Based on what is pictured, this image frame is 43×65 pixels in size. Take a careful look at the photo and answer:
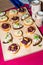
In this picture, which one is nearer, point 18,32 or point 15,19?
point 18,32

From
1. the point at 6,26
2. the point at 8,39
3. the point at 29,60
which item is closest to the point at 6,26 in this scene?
the point at 6,26

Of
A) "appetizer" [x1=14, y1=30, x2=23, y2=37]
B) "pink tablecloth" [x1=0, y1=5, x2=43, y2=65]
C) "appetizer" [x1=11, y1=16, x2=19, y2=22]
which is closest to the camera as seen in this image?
"pink tablecloth" [x1=0, y1=5, x2=43, y2=65]

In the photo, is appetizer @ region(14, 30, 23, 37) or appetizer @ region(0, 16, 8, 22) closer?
appetizer @ region(14, 30, 23, 37)

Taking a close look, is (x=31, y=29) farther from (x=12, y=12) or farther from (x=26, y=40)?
(x=12, y=12)

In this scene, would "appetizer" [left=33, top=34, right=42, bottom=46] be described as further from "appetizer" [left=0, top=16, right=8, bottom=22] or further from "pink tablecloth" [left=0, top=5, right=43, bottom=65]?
"appetizer" [left=0, top=16, right=8, bottom=22]

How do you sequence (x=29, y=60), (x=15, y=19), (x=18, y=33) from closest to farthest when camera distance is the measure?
(x=29, y=60) < (x=18, y=33) < (x=15, y=19)

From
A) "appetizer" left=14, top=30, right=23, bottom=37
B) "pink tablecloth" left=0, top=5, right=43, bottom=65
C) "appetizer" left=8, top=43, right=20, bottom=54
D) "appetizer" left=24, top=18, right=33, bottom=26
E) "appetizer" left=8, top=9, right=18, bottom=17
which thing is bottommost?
"pink tablecloth" left=0, top=5, right=43, bottom=65

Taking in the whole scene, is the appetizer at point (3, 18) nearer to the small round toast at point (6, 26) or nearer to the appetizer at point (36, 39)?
the small round toast at point (6, 26)

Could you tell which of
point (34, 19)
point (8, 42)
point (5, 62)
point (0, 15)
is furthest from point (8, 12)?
point (5, 62)

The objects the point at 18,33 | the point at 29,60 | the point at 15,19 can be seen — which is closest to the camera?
the point at 29,60

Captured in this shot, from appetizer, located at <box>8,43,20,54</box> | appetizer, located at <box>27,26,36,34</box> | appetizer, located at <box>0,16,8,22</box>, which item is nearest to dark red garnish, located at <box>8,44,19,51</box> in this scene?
appetizer, located at <box>8,43,20,54</box>

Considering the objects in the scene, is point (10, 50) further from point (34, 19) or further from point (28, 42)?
point (34, 19)

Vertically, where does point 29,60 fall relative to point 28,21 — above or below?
below

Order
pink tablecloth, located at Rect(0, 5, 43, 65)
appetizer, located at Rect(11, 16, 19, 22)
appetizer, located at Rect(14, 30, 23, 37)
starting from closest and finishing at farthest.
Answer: pink tablecloth, located at Rect(0, 5, 43, 65)
appetizer, located at Rect(14, 30, 23, 37)
appetizer, located at Rect(11, 16, 19, 22)
